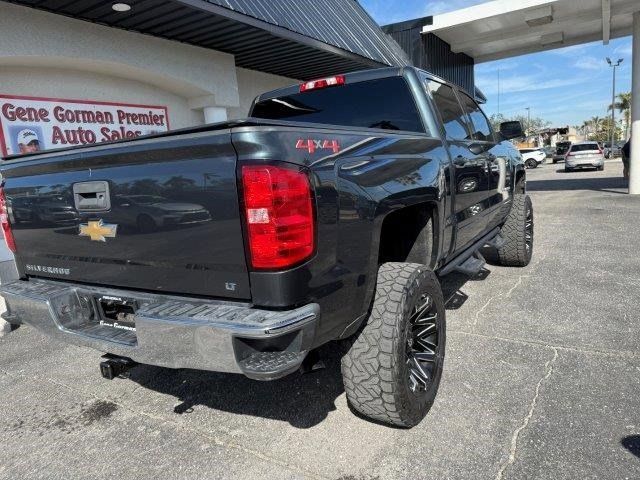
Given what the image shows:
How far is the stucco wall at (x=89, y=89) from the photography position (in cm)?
616

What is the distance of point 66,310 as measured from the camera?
8.41 ft

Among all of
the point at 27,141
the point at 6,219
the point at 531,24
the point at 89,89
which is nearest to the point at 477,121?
the point at 6,219

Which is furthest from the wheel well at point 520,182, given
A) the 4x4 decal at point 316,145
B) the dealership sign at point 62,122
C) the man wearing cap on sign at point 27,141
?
the man wearing cap on sign at point 27,141

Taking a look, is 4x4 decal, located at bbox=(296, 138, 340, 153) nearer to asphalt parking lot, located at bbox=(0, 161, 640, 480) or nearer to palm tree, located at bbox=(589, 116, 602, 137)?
asphalt parking lot, located at bbox=(0, 161, 640, 480)

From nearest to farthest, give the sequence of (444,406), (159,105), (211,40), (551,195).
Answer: (444,406)
(211,40)
(159,105)
(551,195)

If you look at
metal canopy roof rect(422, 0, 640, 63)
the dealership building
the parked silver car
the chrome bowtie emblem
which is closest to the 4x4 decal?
the chrome bowtie emblem

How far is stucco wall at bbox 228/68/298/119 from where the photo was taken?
369 inches

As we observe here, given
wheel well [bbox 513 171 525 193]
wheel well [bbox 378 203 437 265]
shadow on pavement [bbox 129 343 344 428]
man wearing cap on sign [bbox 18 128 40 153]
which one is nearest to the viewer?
shadow on pavement [bbox 129 343 344 428]

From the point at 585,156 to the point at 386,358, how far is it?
26839 mm

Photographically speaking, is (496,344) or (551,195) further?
(551,195)

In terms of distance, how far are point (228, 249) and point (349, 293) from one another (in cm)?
60

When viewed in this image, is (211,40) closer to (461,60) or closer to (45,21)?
(45,21)

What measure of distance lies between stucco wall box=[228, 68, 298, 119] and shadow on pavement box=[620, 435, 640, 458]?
8.20m

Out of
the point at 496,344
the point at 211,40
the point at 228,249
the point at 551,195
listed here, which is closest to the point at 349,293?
the point at 228,249
